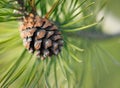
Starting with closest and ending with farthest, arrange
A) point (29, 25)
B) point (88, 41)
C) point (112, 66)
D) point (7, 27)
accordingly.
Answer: point (29, 25) < point (7, 27) < point (88, 41) < point (112, 66)

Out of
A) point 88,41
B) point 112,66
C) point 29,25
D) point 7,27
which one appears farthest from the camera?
point 112,66

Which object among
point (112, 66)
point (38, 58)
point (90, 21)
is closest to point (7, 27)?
point (38, 58)

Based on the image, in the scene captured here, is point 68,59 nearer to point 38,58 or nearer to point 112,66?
point 38,58

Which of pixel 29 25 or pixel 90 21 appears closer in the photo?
pixel 29 25

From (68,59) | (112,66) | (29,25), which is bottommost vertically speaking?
(112,66)

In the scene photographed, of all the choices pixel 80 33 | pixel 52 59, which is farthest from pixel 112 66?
pixel 52 59

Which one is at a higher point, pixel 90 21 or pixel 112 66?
pixel 90 21
